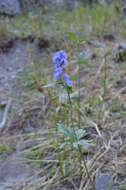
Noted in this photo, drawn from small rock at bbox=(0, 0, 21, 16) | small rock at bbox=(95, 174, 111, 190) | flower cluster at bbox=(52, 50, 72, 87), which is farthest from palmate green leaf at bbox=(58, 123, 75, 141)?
small rock at bbox=(0, 0, 21, 16)

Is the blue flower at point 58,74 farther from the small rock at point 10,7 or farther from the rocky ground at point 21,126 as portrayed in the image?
the small rock at point 10,7

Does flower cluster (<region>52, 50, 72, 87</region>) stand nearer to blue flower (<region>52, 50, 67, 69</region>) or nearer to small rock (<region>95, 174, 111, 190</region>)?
blue flower (<region>52, 50, 67, 69</region>)

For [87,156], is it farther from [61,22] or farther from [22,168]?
[61,22]

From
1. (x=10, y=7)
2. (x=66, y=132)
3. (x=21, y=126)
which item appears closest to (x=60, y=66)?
(x=66, y=132)

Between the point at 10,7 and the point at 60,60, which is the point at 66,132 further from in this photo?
the point at 10,7

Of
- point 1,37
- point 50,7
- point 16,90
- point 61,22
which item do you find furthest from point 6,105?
point 50,7
